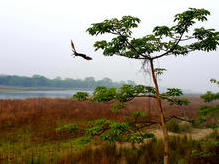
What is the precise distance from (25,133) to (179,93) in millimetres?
9598

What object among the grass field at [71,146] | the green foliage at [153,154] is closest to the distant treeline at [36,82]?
the grass field at [71,146]

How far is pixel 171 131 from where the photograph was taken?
37.8 feet

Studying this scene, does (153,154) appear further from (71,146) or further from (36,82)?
(36,82)

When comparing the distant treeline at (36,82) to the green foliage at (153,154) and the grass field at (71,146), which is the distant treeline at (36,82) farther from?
the green foliage at (153,154)

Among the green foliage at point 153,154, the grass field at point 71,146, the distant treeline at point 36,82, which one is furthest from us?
the distant treeline at point 36,82

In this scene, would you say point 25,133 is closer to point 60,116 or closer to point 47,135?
point 47,135

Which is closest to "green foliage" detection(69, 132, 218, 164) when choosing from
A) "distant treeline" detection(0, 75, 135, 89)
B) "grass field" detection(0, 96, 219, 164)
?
"grass field" detection(0, 96, 219, 164)

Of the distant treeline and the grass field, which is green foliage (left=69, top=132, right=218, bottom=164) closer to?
the grass field

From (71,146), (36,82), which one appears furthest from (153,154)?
(36,82)

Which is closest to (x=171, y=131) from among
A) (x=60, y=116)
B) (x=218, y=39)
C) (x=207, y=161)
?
(x=207, y=161)

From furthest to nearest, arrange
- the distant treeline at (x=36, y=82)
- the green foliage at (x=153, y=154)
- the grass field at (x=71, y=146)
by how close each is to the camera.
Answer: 1. the distant treeline at (x=36, y=82)
2. the grass field at (x=71, y=146)
3. the green foliage at (x=153, y=154)

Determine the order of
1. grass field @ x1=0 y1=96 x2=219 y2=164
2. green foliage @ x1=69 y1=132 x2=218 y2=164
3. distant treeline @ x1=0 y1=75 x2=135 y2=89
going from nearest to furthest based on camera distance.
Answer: green foliage @ x1=69 y1=132 x2=218 y2=164 < grass field @ x1=0 y1=96 x2=219 y2=164 < distant treeline @ x1=0 y1=75 x2=135 y2=89

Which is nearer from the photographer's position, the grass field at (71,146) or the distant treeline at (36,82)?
the grass field at (71,146)

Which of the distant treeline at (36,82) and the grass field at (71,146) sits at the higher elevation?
the distant treeline at (36,82)
